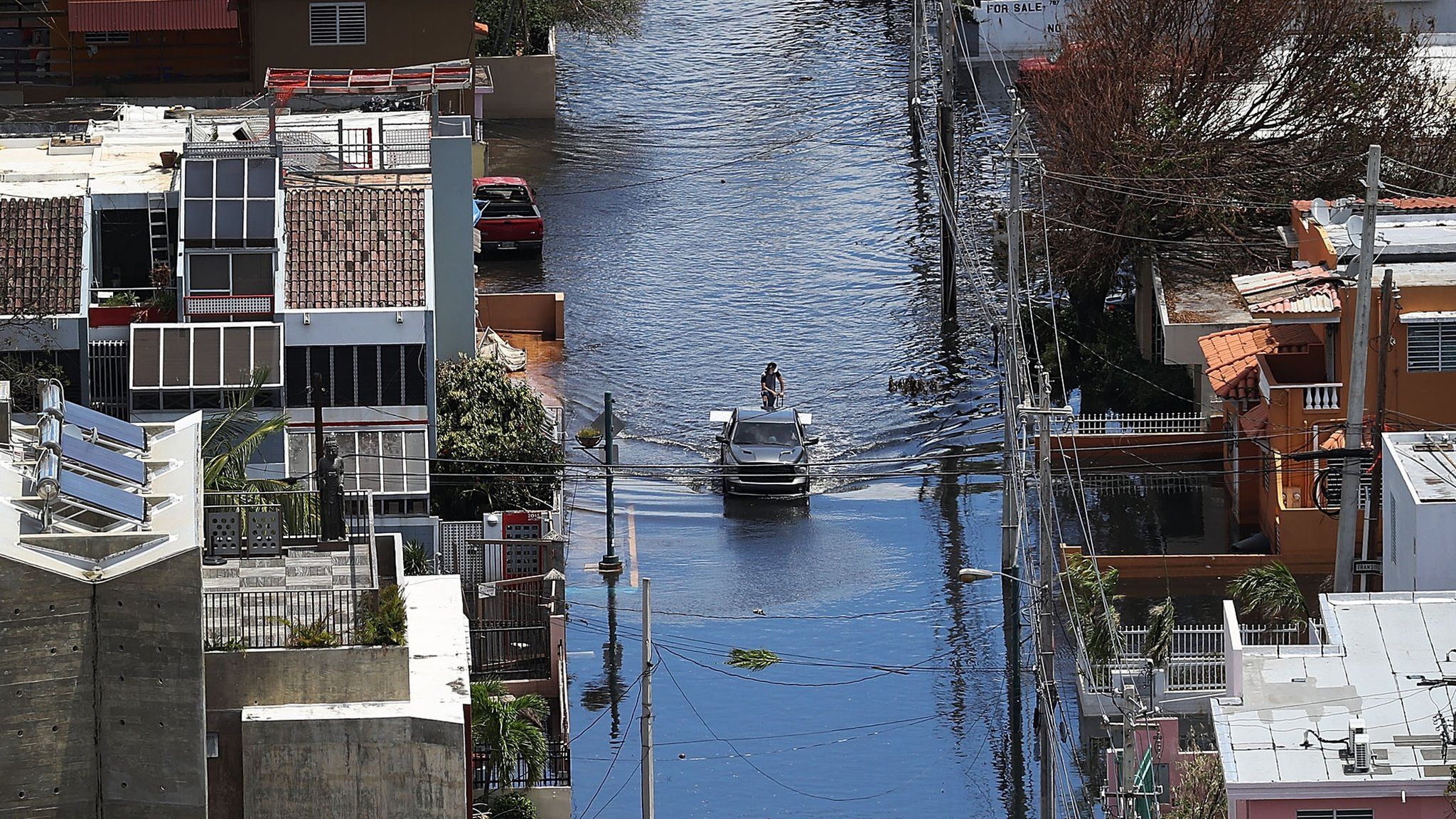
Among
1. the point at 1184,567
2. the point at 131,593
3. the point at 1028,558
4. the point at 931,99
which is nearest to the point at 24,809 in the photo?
the point at 131,593

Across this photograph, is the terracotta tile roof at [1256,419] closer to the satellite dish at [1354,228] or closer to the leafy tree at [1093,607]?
the satellite dish at [1354,228]

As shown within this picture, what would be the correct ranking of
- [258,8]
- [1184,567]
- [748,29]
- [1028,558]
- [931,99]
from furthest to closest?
[748,29]
[931,99]
[258,8]
[1184,567]
[1028,558]

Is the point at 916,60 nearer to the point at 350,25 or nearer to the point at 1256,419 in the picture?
the point at 350,25

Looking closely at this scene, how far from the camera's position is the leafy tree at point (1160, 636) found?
4672cm

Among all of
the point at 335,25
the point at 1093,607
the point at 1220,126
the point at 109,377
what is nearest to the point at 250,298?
the point at 109,377

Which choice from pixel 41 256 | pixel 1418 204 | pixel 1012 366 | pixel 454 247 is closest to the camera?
pixel 1012 366

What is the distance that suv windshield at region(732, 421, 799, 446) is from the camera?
211 ft

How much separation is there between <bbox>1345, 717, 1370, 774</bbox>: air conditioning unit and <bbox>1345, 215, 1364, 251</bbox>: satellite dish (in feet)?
71.4

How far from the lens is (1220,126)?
72.9 meters

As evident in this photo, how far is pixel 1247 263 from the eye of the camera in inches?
2758

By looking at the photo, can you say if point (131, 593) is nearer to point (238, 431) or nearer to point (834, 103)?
point (238, 431)

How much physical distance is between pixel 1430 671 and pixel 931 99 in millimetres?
57426

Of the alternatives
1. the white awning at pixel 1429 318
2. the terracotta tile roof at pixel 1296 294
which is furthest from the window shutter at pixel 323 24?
the white awning at pixel 1429 318

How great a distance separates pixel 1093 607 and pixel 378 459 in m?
15.5
